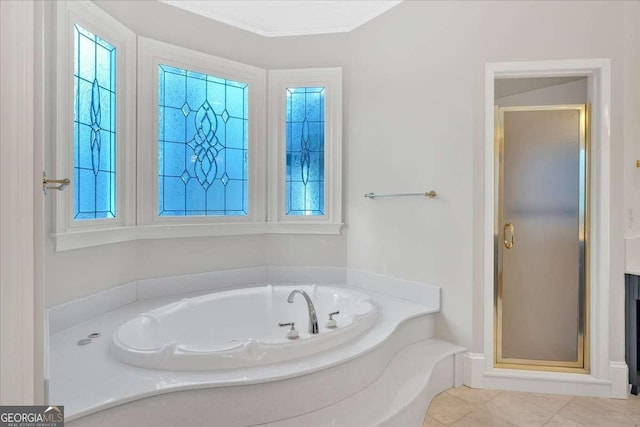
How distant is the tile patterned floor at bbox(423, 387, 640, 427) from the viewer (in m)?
1.96

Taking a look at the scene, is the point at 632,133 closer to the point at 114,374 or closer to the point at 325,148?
the point at 325,148

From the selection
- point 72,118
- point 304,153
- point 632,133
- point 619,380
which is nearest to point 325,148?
point 304,153

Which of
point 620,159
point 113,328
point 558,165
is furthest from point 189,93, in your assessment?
point 620,159

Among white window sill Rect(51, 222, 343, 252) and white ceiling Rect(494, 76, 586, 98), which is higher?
white ceiling Rect(494, 76, 586, 98)

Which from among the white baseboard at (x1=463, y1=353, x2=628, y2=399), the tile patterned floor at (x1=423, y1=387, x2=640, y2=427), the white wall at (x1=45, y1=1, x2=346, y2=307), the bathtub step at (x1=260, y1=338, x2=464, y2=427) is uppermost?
the white wall at (x1=45, y1=1, x2=346, y2=307)

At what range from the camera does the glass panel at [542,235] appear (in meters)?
2.44

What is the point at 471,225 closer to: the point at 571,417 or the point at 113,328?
the point at 571,417

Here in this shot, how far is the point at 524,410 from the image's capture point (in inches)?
81.7

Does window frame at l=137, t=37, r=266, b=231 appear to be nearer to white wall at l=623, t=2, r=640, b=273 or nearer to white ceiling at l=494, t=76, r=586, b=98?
white ceiling at l=494, t=76, r=586, b=98

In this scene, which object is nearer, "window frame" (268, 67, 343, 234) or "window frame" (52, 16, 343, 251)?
"window frame" (52, 16, 343, 251)

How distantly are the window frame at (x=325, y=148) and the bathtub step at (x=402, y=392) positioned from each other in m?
1.25

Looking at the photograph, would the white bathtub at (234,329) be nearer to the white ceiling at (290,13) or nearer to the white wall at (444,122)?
the white wall at (444,122)

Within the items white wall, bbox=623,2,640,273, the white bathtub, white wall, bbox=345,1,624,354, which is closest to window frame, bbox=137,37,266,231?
the white bathtub

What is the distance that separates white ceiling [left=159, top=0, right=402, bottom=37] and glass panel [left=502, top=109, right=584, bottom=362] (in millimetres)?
1420
